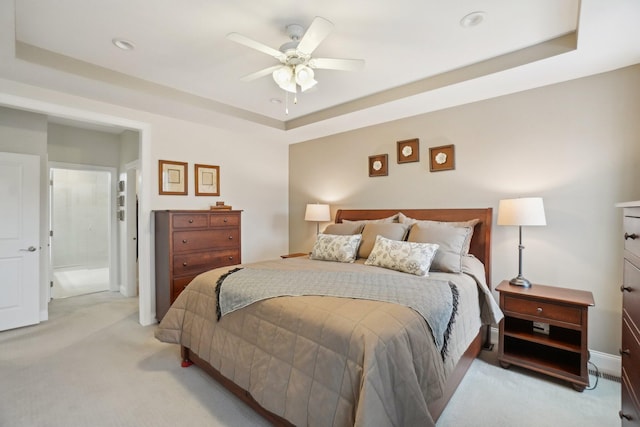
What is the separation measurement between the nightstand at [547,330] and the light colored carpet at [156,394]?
0.11 metres

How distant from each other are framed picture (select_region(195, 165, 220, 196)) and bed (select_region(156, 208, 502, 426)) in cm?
171

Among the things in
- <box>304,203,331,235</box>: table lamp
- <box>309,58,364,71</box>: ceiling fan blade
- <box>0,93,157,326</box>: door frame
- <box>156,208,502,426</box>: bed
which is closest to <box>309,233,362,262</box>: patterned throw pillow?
<box>156,208,502,426</box>: bed

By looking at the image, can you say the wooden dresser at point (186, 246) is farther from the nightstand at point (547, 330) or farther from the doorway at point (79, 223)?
the doorway at point (79, 223)

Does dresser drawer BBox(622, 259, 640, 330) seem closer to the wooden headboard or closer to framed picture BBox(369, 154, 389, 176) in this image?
the wooden headboard

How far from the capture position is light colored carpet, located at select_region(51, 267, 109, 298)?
16.0ft

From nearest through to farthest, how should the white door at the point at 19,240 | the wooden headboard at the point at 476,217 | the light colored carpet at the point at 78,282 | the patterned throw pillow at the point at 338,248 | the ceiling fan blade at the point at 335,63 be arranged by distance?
the ceiling fan blade at the point at 335,63 < the wooden headboard at the point at 476,217 < the patterned throw pillow at the point at 338,248 < the white door at the point at 19,240 < the light colored carpet at the point at 78,282

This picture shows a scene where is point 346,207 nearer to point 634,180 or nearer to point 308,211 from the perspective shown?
point 308,211

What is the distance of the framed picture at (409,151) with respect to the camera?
3.57 m

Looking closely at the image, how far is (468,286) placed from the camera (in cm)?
236

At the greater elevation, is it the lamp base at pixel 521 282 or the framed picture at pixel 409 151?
the framed picture at pixel 409 151

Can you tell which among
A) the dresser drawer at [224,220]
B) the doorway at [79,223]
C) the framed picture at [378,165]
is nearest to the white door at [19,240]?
the dresser drawer at [224,220]

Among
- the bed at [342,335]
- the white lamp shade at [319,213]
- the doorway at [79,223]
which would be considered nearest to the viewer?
the bed at [342,335]

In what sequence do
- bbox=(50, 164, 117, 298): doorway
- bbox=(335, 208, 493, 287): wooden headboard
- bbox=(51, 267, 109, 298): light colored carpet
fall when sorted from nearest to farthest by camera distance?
bbox=(335, 208, 493, 287): wooden headboard → bbox=(51, 267, 109, 298): light colored carpet → bbox=(50, 164, 117, 298): doorway

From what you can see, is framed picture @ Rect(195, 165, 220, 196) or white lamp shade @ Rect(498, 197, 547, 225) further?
framed picture @ Rect(195, 165, 220, 196)
